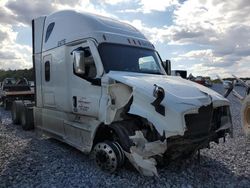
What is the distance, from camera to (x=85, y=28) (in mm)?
7570

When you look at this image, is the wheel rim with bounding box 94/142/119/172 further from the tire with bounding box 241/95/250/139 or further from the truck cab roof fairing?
the tire with bounding box 241/95/250/139

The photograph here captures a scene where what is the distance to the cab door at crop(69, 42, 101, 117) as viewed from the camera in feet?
22.9

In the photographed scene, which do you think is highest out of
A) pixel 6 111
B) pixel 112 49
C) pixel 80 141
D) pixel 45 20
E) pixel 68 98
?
pixel 45 20

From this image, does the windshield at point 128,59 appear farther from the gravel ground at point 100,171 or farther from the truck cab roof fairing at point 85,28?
the gravel ground at point 100,171

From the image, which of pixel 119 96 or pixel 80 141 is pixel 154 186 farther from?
pixel 80 141

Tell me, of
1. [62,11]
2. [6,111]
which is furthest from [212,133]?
[6,111]

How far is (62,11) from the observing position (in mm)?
8641

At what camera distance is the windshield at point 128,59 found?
7062 millimetres

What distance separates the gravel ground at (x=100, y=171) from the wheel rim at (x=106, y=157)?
0.14 meters

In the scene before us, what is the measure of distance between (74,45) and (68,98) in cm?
130

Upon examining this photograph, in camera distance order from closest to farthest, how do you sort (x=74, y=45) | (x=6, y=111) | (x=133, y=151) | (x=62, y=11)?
1. (x=133, y=151)
2. (x=74, y=45)
3. (x=62, y=11)
4. (x=6, y=111)

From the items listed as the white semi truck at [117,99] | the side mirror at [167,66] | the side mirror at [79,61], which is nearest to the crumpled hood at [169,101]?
the white semi truck at [117,99]

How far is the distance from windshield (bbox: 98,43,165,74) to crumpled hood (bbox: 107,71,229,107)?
0.34m

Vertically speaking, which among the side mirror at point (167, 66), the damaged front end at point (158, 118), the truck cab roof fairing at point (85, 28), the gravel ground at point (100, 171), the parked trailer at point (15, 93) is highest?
the truck cab roof fairing at point (85, 28)
